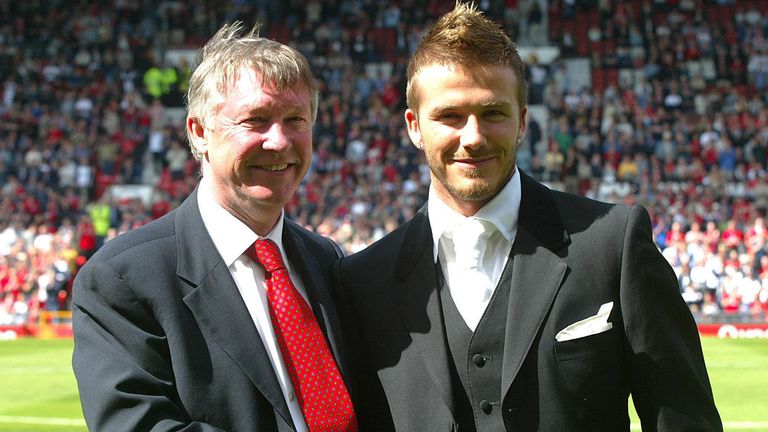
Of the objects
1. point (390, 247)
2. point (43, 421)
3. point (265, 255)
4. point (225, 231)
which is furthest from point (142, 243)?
point (43, 421)

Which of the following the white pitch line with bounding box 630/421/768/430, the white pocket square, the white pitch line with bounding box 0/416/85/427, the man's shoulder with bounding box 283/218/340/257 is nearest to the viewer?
the white pocket square

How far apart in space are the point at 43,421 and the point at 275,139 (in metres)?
7.76

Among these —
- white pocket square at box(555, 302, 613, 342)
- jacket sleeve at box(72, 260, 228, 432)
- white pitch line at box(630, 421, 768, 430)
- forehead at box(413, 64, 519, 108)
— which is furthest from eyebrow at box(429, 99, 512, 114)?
white pitch line at box(630, 421, 768, 430)

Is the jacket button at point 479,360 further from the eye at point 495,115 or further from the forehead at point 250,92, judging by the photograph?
the forehead at point 250,92

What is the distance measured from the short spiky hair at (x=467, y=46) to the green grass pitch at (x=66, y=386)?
7.17 metres

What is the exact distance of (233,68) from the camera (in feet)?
10.8

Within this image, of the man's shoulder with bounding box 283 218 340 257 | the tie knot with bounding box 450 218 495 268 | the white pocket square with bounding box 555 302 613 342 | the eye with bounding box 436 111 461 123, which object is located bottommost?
the white pocket square with bounding box 555 302 613 342

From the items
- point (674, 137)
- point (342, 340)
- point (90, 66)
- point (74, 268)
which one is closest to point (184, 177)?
point (74, 268)

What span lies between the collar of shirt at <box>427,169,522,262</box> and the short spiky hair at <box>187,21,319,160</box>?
1.94ft

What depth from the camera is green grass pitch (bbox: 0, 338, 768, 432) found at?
1002cm

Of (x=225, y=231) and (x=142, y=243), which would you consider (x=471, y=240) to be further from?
(x=142, y=243)

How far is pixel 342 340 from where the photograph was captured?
3465 millimetres

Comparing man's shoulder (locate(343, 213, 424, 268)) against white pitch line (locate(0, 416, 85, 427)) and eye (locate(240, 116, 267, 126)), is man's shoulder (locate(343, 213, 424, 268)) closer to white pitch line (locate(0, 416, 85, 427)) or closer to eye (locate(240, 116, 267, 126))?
eye (locate(240, 116, 267, 126))

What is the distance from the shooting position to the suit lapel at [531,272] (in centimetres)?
313
